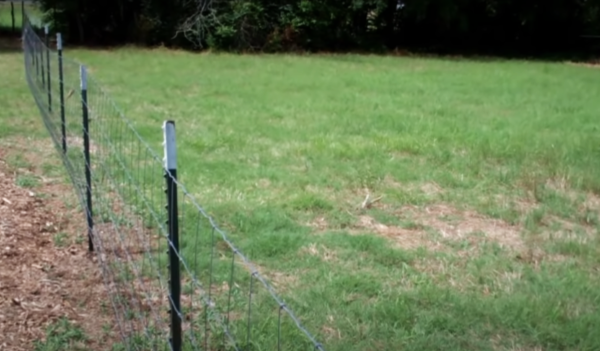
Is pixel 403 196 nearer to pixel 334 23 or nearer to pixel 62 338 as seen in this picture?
pixel 62 338

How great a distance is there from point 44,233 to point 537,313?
3135 millimetres

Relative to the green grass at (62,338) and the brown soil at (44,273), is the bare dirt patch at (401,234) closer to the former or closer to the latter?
the brown soil at (44,273)

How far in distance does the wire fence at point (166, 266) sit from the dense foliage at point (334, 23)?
13059 millimetres

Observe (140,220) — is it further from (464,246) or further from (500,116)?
(500,116)

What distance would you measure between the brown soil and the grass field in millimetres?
1005

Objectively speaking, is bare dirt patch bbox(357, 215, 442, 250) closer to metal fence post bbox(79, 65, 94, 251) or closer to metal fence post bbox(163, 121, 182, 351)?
metal fence post bbox(79, 65, 94, 251)

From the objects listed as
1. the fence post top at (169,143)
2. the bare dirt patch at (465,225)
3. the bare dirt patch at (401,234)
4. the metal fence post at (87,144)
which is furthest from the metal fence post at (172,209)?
the bare dirt patch at (465,225)

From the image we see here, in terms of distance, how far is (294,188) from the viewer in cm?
632

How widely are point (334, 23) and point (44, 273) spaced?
1755cm

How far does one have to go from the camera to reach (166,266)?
14.8 feet

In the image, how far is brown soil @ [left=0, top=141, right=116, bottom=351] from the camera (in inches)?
147

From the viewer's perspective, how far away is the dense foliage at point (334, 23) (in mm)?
19844

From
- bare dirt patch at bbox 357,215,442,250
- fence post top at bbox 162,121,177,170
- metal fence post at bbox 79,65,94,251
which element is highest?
fence post top at bbox 162,121,177,170

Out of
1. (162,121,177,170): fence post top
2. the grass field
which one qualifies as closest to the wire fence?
(162,121,177,170): fence post top
